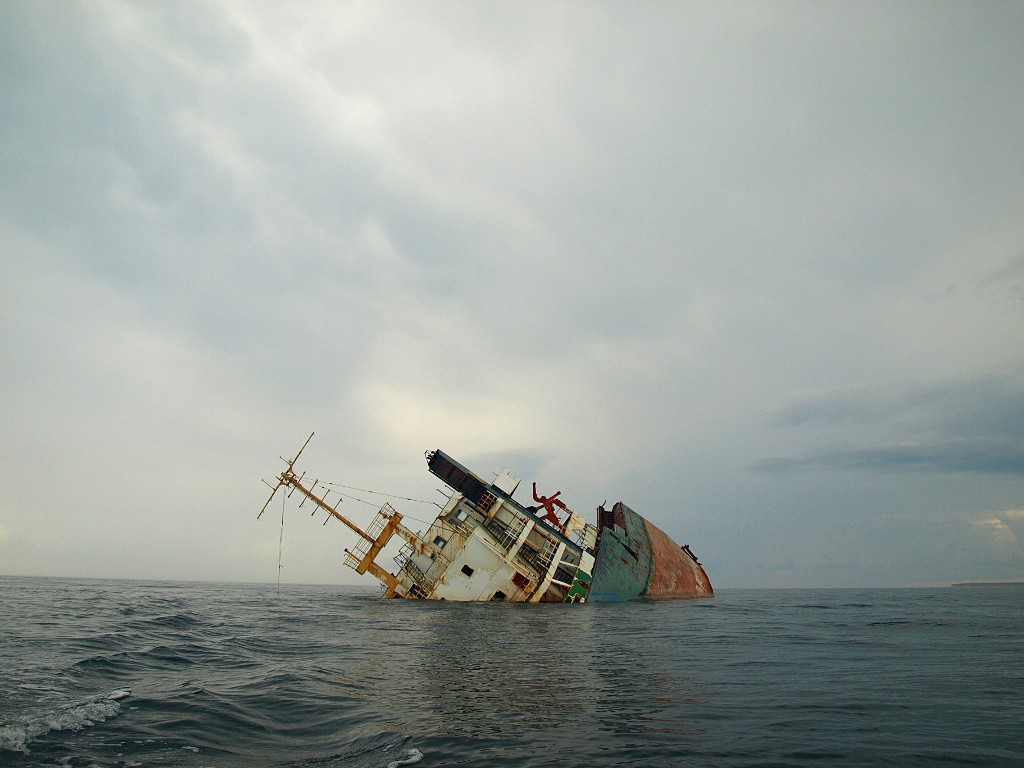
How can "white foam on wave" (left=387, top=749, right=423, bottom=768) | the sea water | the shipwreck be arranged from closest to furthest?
1. "white foam on wave" (left=387, top=749, right=423, bottom=768)
2. the sea water
3. the shipwreck

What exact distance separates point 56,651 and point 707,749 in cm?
1234

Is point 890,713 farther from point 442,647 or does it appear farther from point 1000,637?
point 1000,637

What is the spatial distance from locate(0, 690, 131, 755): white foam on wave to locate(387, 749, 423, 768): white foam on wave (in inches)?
137

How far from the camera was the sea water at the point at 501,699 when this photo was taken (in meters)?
5.71

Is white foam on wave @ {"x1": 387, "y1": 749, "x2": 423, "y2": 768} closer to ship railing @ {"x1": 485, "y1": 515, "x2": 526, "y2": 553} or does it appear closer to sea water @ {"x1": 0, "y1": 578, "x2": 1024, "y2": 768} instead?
sea water @ {"x1": 0, "y1": 578, "x2": 1024, "y2": 768}

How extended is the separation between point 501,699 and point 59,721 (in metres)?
5.20

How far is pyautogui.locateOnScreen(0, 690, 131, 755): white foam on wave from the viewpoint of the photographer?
18.9ft

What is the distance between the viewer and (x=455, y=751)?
Answer: 226 inches

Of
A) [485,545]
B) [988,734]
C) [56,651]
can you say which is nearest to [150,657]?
[56,651]

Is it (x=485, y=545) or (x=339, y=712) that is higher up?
(x=485, y=545)

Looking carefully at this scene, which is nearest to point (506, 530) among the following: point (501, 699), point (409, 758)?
point (501, 699)

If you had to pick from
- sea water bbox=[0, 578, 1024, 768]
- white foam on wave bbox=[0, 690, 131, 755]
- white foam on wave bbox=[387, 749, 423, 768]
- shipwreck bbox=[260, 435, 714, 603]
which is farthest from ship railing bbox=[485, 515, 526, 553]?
white foam on wave bbox=[387, 749, 423, 768]

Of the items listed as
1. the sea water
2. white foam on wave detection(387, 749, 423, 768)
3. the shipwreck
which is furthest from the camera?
the shipwreck

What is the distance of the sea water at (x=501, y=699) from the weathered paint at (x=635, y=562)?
46.2ft
